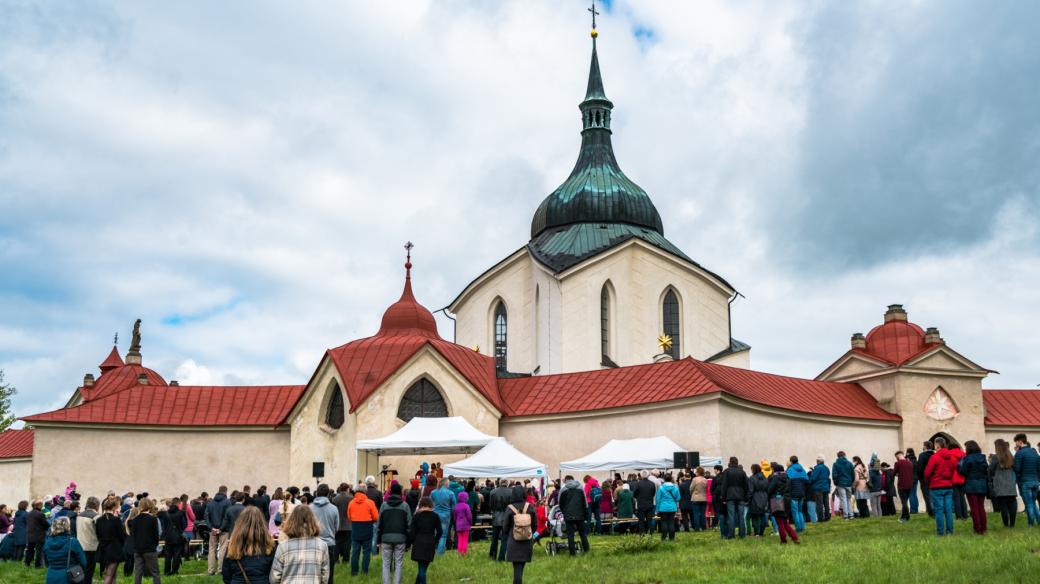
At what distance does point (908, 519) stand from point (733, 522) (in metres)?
4.33

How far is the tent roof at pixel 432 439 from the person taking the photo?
1244 inches

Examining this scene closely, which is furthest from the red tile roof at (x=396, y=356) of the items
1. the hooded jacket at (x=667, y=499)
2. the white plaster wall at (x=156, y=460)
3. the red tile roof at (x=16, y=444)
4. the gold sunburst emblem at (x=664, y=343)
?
the red tile roof at (x=16, y=444)

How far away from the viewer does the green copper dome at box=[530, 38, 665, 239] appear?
164ft

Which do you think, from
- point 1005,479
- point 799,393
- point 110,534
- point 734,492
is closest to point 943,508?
point 1005,479

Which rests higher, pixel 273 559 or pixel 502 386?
pixel 502 386

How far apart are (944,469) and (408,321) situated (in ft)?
78.7

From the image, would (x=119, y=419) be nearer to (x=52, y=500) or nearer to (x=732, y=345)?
(x=52, y=500)

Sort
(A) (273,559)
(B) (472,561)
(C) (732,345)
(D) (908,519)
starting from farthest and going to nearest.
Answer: (C) (732,345) < (D) (908,519) < (B) (472,561) < (A) (273,559)

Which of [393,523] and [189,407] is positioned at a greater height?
[189,407]

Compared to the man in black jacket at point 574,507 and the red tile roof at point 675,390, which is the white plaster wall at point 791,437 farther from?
the man in black jacket at point 574,507

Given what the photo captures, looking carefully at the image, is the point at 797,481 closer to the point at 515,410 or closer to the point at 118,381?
the point at 515,410

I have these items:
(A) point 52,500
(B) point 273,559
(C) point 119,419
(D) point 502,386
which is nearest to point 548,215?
(D) point 502,386

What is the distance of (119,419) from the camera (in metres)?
37.7

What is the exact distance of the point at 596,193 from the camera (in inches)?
1982
